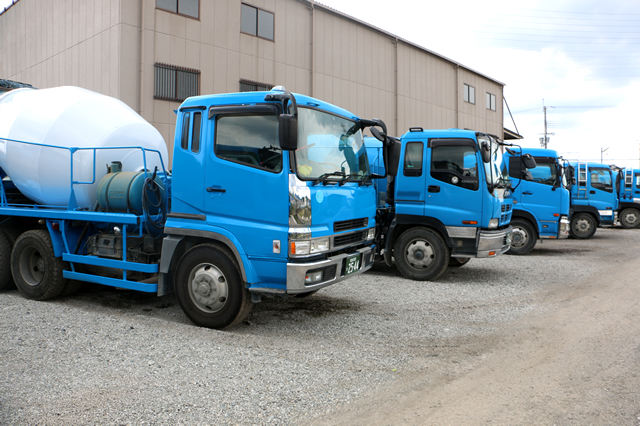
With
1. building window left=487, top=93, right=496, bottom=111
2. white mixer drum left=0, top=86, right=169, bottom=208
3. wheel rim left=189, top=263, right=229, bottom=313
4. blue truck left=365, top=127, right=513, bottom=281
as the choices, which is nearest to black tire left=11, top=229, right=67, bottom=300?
white mixer drum left=0, top=86, right=169, bottom=208

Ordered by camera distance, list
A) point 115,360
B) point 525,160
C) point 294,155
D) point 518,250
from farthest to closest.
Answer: point 518,250 → point 525,160 → point 294,155 → point 115,360

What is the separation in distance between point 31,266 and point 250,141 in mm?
4204

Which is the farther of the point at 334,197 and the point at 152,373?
the point at 334,197

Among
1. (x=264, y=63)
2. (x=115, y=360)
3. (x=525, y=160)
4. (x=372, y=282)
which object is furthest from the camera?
(x=264, y=63)

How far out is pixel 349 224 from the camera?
528 cm

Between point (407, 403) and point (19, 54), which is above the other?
point (19, 54)

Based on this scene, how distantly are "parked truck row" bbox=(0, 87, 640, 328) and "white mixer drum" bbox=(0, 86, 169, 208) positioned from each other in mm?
19

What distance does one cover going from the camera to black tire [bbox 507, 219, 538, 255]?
38.8 feet

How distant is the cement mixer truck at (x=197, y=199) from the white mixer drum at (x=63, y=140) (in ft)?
0.05

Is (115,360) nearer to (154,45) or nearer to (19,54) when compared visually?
(154,45)

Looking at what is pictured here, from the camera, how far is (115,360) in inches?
168

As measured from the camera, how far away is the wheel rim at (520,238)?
467 inches

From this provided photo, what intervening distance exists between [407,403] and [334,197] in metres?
2.22

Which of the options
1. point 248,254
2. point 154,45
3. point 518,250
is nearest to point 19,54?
point 154,45
